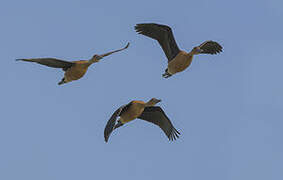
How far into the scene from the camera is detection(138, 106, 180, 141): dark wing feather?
1828cm

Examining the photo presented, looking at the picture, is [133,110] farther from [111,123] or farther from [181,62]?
[181,62]

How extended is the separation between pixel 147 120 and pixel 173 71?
165cm

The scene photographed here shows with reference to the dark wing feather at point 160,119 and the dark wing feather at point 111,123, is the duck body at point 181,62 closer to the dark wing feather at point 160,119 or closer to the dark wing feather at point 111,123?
the dark wing feather at point 160,119

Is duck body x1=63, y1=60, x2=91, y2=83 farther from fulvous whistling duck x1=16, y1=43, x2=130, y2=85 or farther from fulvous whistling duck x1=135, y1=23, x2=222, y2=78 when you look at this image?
fulvous whistling duck x1=135, y1=23, x2=222, y2=78

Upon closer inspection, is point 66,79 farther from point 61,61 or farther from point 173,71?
point 173,71

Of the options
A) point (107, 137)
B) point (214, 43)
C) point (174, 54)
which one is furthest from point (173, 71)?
point (107, 137)

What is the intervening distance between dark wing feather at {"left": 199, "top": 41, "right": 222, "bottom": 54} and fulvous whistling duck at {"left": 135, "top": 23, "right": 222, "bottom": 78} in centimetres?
23

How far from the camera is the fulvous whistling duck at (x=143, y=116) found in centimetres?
1540

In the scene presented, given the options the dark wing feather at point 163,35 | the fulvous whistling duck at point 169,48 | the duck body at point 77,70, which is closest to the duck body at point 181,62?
the fulvous whistling duck at point 169,48

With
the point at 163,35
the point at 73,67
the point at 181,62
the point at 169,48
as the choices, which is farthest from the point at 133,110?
the point at 163,35

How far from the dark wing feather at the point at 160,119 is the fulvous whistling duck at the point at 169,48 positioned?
3.52 feet

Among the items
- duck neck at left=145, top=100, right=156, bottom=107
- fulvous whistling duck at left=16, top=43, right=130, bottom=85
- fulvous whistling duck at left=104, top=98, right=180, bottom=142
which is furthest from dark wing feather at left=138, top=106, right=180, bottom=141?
fulvous whistling duck at left=16, top=43, right=130, bottom=85

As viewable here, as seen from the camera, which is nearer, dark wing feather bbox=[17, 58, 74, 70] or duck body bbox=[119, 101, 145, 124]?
duck body bbox=[119, 101, 145, 124]

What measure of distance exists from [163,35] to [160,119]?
253cm
